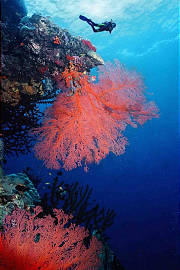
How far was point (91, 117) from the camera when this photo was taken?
4398mm

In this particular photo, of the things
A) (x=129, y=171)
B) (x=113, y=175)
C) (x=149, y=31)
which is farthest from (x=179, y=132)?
(x=149, y=31)

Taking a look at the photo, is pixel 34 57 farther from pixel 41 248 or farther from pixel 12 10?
pixel 41 248

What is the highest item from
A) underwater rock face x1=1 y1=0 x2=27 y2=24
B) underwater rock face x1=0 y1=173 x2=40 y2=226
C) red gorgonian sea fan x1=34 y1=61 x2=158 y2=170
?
underwater rock face x1=1 y1=0 x2=27 y2=24

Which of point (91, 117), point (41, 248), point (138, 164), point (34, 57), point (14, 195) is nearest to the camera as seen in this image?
point (41, 248)

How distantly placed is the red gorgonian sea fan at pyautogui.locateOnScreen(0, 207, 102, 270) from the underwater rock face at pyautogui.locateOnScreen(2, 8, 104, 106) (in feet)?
8.50

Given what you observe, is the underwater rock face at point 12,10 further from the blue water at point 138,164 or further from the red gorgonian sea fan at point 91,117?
the red gorgonian sea fan at point 91,117

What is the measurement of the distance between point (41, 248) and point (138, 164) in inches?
1130

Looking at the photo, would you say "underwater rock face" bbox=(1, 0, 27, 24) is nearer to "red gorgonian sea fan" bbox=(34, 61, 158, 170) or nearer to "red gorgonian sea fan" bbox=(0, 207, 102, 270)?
"red gorgonian sea fan" bbox=(34, 61, 158, 170)

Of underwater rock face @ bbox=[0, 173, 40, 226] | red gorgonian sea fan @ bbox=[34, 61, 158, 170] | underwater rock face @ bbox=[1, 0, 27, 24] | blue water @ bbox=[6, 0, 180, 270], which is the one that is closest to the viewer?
underwater rock face @ bbox=[0, 173, 40, 226]

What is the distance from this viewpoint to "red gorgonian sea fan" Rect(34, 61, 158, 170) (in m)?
4.30

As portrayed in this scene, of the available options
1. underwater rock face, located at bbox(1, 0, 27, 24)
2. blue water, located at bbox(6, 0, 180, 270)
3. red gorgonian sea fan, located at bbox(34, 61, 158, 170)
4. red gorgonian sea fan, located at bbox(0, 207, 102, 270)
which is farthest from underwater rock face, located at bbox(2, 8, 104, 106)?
blue water, located at bbox(6, 0, 180, 270)

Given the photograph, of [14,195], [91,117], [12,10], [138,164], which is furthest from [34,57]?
[138,164]

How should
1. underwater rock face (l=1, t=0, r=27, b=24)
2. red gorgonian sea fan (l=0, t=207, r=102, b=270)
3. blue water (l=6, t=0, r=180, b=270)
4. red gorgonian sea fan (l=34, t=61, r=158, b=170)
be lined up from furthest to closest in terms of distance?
1. blue water (l=6, t=0, r=180, b=270)
2. underwater rock face (l=1, t=0, r=27, b=24)
3. red gorgonian sea fan (l=34, t=61, r=158, b=170)
4. red gorgonian sea fan (l=0, t=207, r=102, b=270)

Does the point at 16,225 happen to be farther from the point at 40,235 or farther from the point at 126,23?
the point at 126,23
